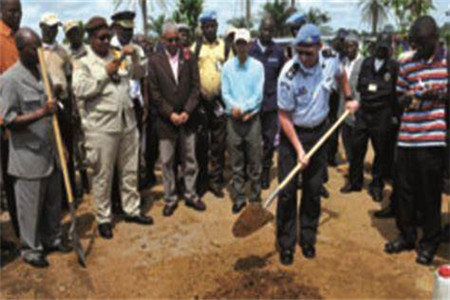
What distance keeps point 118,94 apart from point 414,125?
3038 millimetres

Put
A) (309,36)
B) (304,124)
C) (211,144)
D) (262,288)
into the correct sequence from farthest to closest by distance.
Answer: (211,144) → (304,124) → (309,36) → (262,288)

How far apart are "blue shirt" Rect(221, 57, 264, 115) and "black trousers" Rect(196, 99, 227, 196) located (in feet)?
2.39

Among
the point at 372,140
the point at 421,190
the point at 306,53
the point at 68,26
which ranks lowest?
the point at 421,190

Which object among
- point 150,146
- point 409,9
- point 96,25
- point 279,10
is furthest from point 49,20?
point 279,10

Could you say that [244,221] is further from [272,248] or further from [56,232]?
[56,232]

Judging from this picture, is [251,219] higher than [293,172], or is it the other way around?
[293,172]

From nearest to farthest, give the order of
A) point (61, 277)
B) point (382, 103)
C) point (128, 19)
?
point (61, 277)
point (128, 19)
point (382, 103)

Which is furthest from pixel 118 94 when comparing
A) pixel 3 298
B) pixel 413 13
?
pixel 413 13

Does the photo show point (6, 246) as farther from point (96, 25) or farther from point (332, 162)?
point (332, 162)

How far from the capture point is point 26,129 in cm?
406

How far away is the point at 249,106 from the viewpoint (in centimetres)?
541

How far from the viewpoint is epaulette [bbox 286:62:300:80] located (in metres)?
4.11

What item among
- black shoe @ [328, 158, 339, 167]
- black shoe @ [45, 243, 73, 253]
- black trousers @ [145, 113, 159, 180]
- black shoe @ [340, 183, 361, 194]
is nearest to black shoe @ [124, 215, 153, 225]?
black shoe @ [45, 243, 73, 253]

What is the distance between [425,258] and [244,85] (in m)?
2.80
